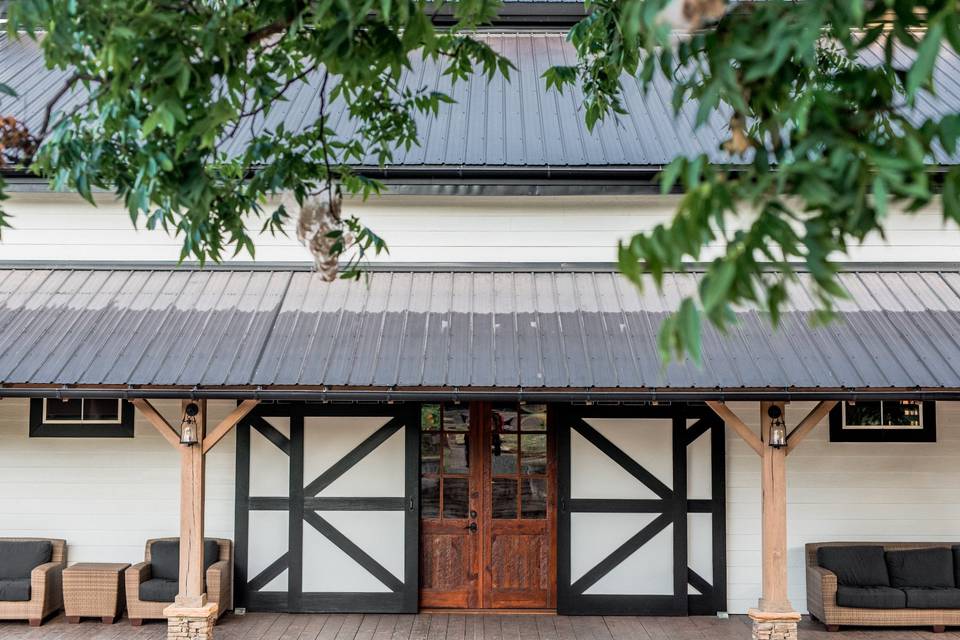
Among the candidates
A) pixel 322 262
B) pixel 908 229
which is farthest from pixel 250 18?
pixel 908 229

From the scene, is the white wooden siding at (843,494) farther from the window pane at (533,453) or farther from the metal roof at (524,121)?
the metal roof at (524,121)

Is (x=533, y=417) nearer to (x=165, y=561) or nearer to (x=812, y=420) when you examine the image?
(x=812, y=420)

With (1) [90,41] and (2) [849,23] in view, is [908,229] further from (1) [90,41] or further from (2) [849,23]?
(1) [90,41]

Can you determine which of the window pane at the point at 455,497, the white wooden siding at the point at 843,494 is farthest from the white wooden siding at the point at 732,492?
the window pane at the point at 455,497

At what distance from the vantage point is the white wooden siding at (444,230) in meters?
7.44

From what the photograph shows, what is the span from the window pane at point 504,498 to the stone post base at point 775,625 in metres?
2.29

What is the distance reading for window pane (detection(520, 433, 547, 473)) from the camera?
7430mm

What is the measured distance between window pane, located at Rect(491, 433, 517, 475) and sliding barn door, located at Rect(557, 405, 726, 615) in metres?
0.46

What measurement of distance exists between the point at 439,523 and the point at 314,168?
4456mm

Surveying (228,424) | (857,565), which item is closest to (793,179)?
(228,424)

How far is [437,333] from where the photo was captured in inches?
252

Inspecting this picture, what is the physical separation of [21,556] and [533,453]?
15.5ft

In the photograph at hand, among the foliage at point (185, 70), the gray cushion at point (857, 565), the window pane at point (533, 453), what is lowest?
the gray cushion at point (857, 565)

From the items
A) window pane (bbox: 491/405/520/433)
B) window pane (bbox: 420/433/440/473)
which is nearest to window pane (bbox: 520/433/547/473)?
window pane (bbox: 491/405/520/433)
